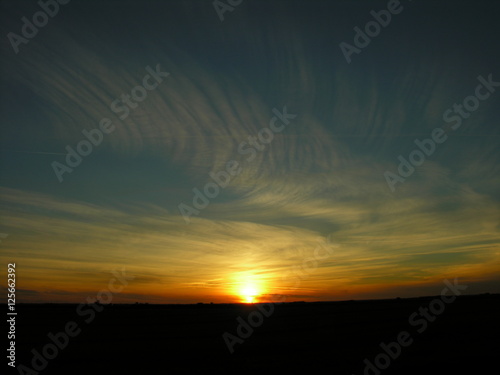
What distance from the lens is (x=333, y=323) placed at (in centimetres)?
3338

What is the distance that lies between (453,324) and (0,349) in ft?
105

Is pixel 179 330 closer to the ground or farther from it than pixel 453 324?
farther from it

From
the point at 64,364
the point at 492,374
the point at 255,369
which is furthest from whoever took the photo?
the point at 64,364

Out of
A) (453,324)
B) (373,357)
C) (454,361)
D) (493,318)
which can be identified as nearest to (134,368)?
(373,357)

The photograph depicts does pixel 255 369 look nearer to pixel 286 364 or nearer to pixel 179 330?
pixel 286 364

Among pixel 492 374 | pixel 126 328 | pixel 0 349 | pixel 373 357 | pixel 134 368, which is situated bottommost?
pixel 492 374

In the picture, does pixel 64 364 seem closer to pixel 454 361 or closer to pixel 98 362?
pixel 98 362

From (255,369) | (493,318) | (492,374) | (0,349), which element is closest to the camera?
(492,374)

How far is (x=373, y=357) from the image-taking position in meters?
19.1

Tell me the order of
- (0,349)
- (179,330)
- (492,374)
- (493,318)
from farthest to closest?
(493,318) → (179,330) → (0,349) → (492,374)

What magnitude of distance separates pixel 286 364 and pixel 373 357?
4698 millimetres

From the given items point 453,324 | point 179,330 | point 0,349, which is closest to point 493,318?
point 453,324

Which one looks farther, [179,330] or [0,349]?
[179,330]

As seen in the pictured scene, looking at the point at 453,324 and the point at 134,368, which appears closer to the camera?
the point at 134,368
